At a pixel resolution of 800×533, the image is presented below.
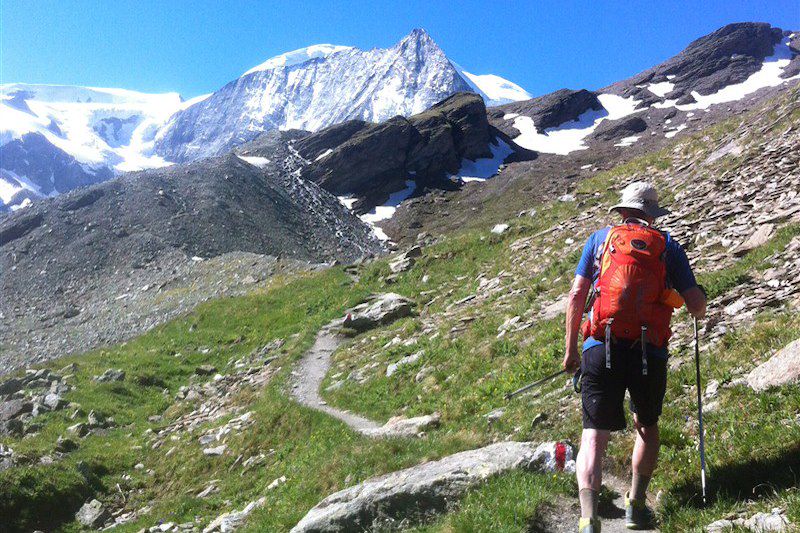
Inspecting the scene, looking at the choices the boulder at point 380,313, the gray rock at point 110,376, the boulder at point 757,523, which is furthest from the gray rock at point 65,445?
the boulder at point 757,523

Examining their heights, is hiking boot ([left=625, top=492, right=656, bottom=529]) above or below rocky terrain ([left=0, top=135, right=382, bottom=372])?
below

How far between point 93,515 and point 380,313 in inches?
469

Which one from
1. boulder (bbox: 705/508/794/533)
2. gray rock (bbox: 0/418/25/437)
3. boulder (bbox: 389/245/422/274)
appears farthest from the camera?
boulder (bbox: 389/245/422/274)

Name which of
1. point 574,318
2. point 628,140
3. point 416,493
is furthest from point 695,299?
point 628,140

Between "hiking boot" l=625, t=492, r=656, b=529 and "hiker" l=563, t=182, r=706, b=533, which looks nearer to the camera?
"hiker" l=563, t=182, r=706, b=533

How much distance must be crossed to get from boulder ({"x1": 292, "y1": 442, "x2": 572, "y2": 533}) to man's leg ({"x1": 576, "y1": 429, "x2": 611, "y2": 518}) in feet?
6.83

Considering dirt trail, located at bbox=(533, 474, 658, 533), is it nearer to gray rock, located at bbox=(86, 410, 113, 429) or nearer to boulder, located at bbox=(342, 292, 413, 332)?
boulder, located at bbox=(342, 292, 413, 332)

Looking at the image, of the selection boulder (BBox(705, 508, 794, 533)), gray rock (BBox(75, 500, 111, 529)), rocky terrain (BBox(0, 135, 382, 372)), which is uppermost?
rocky terrain (BBox(0, 135, 382, 372))

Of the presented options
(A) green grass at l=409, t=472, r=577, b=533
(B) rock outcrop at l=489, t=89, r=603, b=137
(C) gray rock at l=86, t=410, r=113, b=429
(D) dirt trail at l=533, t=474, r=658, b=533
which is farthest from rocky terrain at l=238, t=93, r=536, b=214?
(D) dirt trail at l=533, t=474, r=658, b=533

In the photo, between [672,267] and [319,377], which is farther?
[319,377]

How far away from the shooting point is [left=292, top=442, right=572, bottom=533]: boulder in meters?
7.05

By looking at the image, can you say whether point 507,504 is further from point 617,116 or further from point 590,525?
point 617,116

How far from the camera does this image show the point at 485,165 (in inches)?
4496

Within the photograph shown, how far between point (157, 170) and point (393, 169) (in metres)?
44.1
